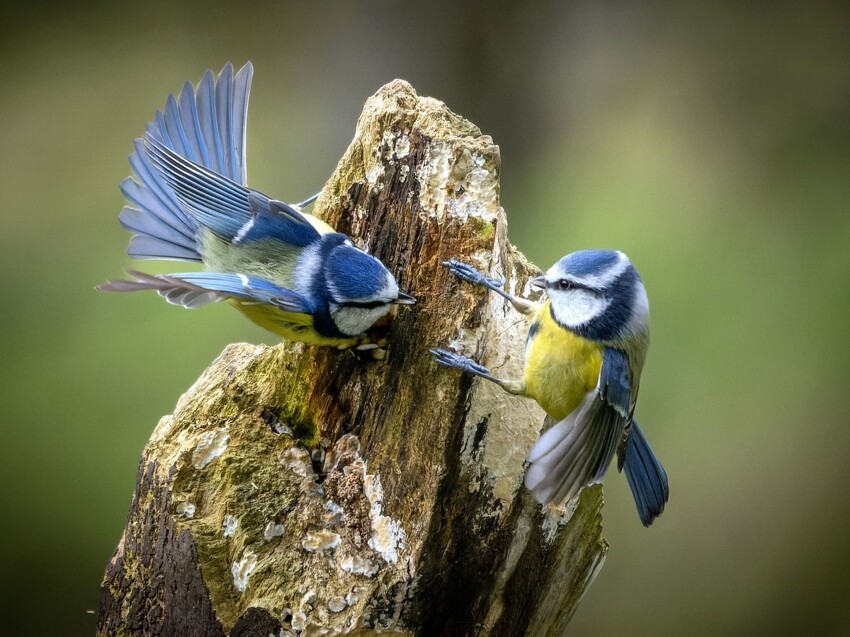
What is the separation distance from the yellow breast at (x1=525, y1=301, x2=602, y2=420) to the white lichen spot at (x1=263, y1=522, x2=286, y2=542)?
43cm

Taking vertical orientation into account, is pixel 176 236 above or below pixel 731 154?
below

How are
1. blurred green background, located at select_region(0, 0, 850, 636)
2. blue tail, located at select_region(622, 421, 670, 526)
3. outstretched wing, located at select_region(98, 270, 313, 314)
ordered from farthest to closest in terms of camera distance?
blurred green background, located at select_region(0, 0, 850, 636) < blue tail, located at select_region(622, 421, 670, 526) < outstretched wing, located at select_region(98, 270, 313, 314)

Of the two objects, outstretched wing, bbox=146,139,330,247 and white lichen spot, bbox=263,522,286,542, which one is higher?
Result: outstretched wing, bbox=146,139,330,247

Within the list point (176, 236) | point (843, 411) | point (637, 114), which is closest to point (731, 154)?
point (637, 114)

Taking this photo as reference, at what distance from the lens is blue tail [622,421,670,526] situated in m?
1.40

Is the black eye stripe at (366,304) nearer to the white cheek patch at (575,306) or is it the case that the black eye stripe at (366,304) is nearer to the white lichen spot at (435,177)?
the white lichen spot at (435,177)

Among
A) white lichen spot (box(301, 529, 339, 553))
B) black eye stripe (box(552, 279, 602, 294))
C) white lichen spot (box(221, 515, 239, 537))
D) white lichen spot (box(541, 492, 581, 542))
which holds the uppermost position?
black eye stripe (box(552, 279, 602, 294))

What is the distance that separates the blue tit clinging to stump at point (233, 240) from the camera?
3.84 ft

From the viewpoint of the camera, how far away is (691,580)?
220 centimetres

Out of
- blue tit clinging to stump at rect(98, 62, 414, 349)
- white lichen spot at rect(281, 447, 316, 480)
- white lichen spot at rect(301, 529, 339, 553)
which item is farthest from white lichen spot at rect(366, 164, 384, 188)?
white lichen spot at rect(301, 529, 339, 553)

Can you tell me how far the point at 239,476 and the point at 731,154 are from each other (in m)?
1.89

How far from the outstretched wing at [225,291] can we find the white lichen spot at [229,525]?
33 cm

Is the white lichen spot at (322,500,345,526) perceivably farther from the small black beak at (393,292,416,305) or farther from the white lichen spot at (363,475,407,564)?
the small black beak at (393,292,416,305)

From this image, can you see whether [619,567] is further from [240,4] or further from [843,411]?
[240,4]
